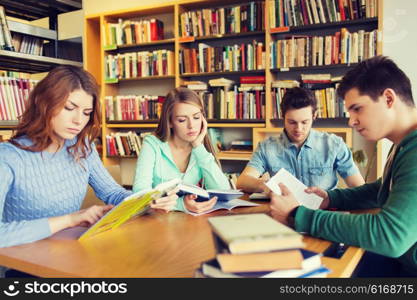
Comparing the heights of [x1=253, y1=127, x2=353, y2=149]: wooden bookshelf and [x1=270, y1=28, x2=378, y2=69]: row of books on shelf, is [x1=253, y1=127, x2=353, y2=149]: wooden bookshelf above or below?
below

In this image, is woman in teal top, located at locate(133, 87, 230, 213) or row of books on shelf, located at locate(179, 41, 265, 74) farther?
row of books on shelf, located at locate(179, 41, 265, 74)

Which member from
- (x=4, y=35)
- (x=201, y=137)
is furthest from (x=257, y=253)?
(x=4, y=35)

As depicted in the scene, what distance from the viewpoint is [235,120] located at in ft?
11.9

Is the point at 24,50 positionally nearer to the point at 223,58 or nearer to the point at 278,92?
the point at 223,58

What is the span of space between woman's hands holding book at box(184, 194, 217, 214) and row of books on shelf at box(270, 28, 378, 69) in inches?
87.9

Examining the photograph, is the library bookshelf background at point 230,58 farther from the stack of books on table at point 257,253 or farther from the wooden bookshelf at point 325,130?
the stack of books on table at point 257,253

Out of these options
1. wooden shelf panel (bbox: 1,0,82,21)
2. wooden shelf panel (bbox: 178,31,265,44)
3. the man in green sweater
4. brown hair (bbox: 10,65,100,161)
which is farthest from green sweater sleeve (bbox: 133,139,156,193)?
wooden shelf panel (bbox: 178,31,265,44)

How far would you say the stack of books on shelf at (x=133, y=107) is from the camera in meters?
3.97

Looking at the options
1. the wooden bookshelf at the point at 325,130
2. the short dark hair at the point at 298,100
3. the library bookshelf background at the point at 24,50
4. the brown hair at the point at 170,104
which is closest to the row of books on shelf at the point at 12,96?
the library bookshelf background at the point at 24,50

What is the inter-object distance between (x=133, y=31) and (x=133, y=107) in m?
0.80

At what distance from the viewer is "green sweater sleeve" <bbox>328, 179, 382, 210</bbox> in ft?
4.65

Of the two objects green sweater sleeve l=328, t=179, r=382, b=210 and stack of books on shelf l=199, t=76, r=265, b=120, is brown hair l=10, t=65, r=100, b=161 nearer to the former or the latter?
green sweater sleeve l=328, t=179, r=382, b=210

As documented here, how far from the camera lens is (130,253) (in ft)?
3.13

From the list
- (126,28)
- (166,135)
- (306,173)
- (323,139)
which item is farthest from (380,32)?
(126,28)
